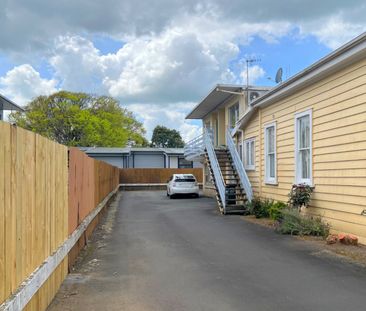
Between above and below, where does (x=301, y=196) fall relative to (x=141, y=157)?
below

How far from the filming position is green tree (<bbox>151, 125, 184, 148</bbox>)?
9256 cm

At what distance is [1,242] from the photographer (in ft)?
11.3

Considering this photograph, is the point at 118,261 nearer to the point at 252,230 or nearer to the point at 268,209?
the point at 252,230

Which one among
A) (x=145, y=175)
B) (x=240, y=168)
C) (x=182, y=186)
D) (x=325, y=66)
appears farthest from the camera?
(x=145, y=175)

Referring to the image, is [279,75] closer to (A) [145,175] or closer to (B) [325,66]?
(B) [325,66]

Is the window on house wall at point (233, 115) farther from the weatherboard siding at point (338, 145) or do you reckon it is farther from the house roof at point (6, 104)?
the house roof at point (6, 104)

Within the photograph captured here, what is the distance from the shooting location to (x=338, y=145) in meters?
10.4

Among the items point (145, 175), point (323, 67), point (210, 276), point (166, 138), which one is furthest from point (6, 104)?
point (166, 138)

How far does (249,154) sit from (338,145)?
329 inches

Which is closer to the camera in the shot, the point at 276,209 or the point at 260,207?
the point at 276,209

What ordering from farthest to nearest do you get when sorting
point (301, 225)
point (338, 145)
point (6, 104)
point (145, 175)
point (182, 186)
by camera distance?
1. point (145, 175)
2. point (182, 186)
3. point (6, 104)
4. point (301, 225)
5. point (338, 145)

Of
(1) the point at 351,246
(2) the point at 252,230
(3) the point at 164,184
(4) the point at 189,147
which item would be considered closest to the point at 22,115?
(3) the point at 164,184

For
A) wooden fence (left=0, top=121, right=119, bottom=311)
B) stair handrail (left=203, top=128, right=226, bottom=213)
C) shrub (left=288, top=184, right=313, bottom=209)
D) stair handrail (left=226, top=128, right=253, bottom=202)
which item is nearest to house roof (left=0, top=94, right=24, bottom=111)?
stair handrail (left=203, top=128, right=226, bottom=213)

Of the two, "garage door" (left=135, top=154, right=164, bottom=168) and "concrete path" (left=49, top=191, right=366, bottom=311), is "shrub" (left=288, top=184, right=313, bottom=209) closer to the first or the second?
"concrete path" (left=49, top=191, right=366, bottom=311)
